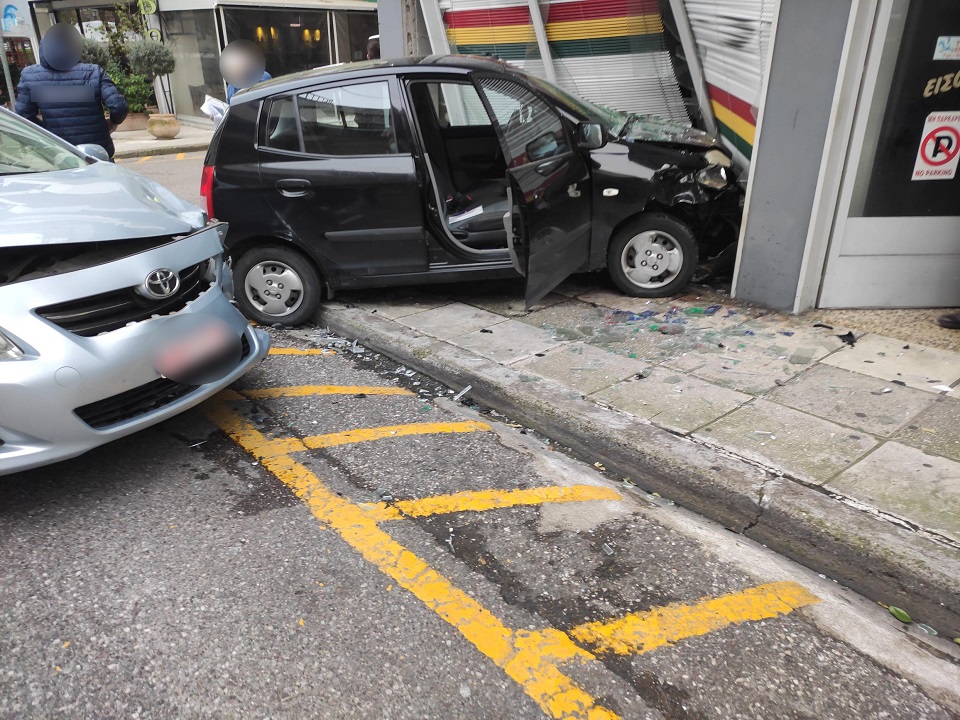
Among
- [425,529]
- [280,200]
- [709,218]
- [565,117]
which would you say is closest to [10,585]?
[425,529]

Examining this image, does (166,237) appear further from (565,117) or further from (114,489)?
(565,117)

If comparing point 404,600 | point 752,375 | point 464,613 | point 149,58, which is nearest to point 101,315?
point 404,600

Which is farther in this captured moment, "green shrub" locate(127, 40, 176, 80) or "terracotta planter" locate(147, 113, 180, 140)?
"green shrub" locate(127, 40, 176, 80)

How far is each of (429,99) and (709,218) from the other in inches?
91.9

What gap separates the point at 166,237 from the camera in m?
3.58

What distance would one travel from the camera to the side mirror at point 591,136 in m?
4.86

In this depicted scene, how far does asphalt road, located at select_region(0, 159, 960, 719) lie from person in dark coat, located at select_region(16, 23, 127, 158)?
4.28 m

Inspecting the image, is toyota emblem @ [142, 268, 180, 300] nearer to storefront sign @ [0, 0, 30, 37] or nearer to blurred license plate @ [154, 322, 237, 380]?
blurred license plate @ [154, 322, 237, 380]

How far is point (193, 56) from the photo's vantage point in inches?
704

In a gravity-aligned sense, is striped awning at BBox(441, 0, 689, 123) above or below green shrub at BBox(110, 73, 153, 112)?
above

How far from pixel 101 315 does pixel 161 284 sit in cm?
31

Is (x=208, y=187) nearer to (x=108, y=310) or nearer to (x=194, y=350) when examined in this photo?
(x=194, y=350)

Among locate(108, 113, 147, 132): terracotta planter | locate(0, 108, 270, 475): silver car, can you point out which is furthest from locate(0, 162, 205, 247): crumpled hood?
locate(108, 113, 147, 132): terracotta planter

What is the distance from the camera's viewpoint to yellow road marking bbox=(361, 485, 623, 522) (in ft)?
10.8
